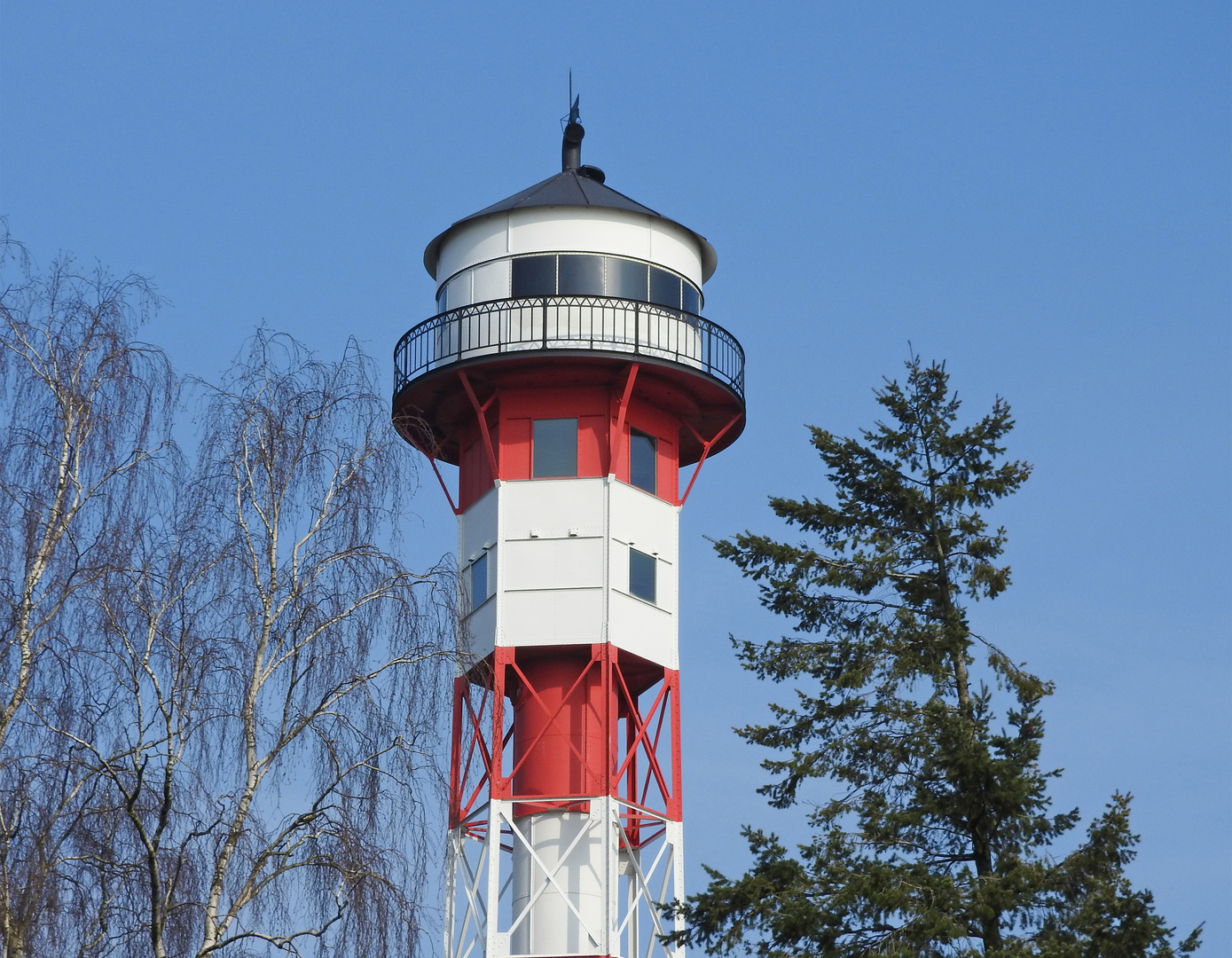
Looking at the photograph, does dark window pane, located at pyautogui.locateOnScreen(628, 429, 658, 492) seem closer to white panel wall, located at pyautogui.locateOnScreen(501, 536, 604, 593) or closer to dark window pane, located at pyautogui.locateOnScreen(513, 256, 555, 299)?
white panel wall, located at pyautogui.locateOnScreen(501, 536, 604, 593)

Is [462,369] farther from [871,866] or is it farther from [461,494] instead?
[871,866]

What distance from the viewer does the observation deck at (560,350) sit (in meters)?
36.5

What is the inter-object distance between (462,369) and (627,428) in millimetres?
3176

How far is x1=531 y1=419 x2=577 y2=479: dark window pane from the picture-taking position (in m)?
37.2

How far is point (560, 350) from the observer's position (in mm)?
36312

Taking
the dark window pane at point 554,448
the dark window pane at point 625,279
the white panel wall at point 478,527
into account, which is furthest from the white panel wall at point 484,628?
the dark window pane at point 625,279

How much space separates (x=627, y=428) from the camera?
37656mm

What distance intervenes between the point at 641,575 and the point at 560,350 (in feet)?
13.7

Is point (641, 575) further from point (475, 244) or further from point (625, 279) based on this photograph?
point (475, 244)

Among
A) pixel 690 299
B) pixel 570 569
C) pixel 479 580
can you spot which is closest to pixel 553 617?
pixel 570 569

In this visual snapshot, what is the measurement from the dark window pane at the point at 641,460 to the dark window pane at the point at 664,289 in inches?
94.7

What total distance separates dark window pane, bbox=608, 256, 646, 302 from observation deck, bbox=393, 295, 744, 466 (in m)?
0.65

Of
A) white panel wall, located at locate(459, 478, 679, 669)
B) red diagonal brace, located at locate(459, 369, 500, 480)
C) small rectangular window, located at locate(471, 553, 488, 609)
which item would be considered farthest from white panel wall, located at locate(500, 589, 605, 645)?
red diagonal brace, located at locate(459, 369, 500, 480)

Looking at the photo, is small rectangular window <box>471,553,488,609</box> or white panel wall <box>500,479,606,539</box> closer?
white panel wall <box>500,479,606,539</box>
